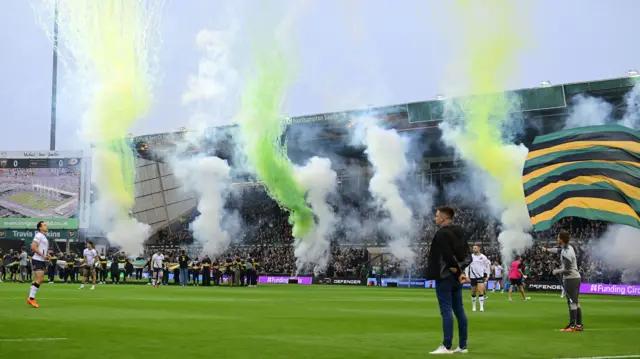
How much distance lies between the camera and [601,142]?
19875 mm

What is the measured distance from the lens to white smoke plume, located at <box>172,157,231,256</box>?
6888cm

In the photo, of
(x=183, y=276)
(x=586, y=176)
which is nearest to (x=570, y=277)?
(x=586, y=176)

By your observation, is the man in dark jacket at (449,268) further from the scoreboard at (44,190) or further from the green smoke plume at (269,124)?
the scoreboard at (44,190)

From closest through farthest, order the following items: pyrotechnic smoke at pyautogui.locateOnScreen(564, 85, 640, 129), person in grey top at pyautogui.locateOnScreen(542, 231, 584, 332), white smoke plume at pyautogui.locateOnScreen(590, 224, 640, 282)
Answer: person in grey top at pyautogui.locateOnScreen(542, 231, 584, 332) → white smoke plume at pyautogui.locateOnScreen(590, 224, 640, 282) → pyrotechnic smoke at pyautogui.locateOnScreen(564, 85, 640, 129)

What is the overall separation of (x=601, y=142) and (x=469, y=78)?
29408 millimetres

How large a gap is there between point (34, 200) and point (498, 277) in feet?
124

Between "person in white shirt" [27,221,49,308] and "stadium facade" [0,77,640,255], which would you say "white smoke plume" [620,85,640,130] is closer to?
"stadium facade" [0,77,640,255]

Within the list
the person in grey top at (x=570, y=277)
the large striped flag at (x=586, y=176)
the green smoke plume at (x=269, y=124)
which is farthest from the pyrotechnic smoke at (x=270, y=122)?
the person in grey top at (x=570, y=277)

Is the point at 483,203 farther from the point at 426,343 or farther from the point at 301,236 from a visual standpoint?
the point at 426,343

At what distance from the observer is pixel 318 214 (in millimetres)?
64062

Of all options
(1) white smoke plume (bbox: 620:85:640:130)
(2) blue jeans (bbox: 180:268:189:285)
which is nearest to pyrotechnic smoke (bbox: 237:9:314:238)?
(2) blue jeans (bbox: 180:268:189:285)

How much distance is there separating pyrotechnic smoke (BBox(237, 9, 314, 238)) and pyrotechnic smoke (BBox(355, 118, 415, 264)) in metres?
6.43

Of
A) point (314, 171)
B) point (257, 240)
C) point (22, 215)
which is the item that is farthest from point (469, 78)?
point (22, 215)

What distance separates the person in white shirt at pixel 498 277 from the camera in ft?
146
